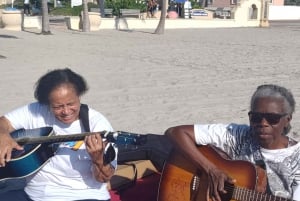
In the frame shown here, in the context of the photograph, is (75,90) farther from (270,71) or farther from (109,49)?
(109,49)

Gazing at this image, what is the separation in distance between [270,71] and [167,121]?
17.2 feet

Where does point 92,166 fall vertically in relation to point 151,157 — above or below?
above

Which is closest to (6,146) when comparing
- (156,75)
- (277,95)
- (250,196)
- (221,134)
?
(221,134)

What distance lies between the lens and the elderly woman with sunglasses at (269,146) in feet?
9.70

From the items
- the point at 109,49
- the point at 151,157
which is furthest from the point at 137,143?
the point at 109,49

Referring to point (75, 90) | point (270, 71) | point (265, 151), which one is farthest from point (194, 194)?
point (270, 71)

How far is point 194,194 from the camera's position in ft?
10.9

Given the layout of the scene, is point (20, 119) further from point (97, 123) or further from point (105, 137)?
point (105, 137)

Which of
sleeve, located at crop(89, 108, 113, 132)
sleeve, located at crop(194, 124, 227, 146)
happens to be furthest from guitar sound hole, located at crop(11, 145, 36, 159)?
sleeve, located at crop(194, 124, 227, 146)

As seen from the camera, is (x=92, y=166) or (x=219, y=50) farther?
(x=219, y=50)

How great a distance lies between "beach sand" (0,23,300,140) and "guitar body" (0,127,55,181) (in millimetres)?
3374

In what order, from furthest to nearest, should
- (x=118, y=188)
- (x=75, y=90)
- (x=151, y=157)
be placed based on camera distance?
(x=151, y=157) < (x=118, y=188) < (x=75, y=90)

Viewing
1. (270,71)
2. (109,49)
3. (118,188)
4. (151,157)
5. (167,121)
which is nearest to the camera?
(118,188)

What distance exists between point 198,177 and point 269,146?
0.54m
